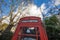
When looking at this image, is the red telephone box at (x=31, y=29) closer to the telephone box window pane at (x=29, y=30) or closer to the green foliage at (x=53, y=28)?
the telephone box window pane at (x=29, y=30)

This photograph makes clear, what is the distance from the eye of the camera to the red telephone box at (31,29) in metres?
5.73

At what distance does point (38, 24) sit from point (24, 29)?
0.64 metres

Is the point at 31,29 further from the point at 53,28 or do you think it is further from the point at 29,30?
the point at 53,28

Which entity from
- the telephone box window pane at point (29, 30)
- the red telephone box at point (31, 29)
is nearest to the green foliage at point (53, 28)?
the telephone box window pane at point (29, 30)

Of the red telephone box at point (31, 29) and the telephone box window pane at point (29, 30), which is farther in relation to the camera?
the telephone box window pane at point (29, 30)

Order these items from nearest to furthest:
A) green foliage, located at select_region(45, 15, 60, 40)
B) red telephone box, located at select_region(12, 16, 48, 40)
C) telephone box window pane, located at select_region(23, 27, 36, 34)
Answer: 1. red telephone box, located at select_region(12, 16, 48, 40)
2. telephone box window pane, located at select_region(23, 27, 36, 34)
3. green foliage, located at select_region(45, 15, 60, 40)

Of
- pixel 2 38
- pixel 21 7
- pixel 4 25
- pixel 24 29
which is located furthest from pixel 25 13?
pixel 24 29

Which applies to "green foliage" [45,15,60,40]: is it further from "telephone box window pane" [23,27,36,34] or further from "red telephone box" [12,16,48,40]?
"red telephone box" [12,16,48,40]

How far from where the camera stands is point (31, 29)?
19.9 ft

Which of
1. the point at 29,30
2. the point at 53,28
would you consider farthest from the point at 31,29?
the point at 53,28

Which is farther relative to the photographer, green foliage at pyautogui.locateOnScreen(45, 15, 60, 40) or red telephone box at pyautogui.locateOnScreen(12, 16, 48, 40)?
green foliage at pyautogui.locateOnScreen(45, 15, 60, 40)

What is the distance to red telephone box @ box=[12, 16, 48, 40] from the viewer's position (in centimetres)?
573

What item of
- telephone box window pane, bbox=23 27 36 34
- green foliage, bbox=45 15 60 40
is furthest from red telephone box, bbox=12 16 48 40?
green foliage, bbox=45 15 60 40

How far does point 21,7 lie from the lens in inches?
559
